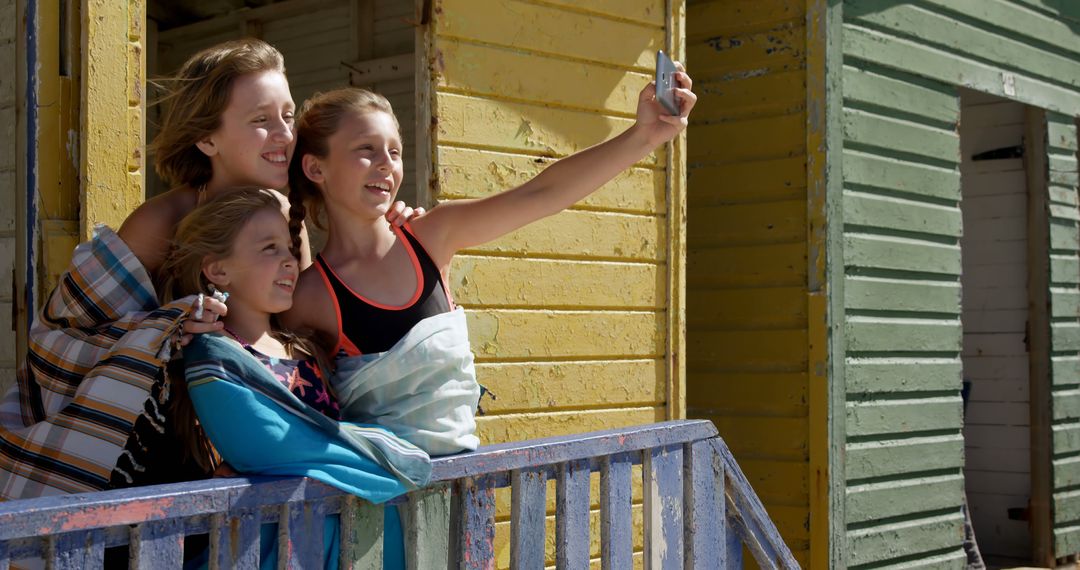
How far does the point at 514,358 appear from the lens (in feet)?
14.9

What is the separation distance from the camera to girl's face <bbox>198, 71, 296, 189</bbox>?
2.57 meters

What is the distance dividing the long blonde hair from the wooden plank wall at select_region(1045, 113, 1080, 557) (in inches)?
244

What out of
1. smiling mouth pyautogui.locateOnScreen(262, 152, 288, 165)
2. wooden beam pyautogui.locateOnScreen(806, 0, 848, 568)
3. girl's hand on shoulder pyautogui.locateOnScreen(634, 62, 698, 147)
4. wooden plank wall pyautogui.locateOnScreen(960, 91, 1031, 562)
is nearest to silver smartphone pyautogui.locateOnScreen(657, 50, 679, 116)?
girl's hand on shoulder pyautogui.locateOnScreen(634, 62, 698, 147)

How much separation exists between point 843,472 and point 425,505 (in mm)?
3829

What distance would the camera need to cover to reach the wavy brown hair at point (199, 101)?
2.57 m

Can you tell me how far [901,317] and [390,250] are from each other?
407cm

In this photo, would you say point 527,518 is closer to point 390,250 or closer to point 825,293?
point 390,250

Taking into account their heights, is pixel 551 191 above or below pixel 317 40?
below

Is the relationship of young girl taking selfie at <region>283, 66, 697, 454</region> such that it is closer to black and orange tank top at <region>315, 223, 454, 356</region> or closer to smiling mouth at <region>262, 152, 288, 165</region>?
black and orange tank top at <region>315, 223, 454, 356</region>

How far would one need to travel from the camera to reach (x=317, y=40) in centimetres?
892

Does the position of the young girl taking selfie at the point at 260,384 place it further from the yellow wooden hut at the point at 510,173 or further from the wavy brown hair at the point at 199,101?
the yellow wooden hut at the point at 510,173

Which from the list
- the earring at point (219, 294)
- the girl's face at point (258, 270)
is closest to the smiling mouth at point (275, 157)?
the girl's face at point (258, 270)

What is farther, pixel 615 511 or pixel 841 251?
pixel 841 251

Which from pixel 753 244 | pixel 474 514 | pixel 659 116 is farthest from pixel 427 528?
pixel 753 244
